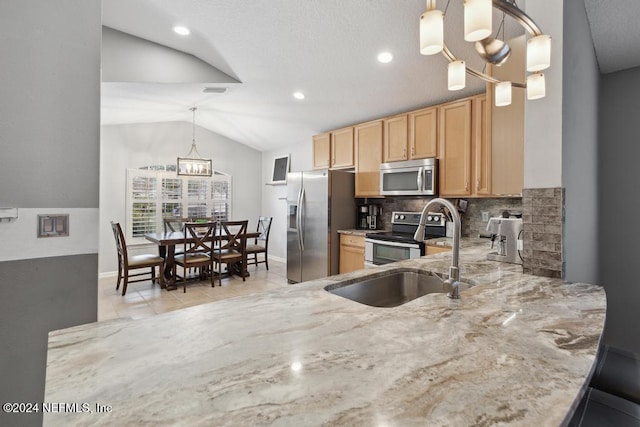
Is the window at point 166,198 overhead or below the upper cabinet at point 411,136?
below

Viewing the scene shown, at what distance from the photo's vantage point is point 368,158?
4145 mm

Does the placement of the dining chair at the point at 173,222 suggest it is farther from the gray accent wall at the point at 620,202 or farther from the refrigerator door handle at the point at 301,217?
the gray accent wall at the point at 620,202

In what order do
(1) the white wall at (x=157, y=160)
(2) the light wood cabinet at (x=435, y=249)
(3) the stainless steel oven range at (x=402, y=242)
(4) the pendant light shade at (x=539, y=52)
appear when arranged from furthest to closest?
(1) the white wall at (x=157, y=160) → (3) the stainless steel oven range at (x=402, y=242) → (2) the light wood cabinet at (x=435, y=249) → (4) the pendant light shade at (x=539, y=52)

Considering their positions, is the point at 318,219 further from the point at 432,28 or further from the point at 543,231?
the point at 432,28

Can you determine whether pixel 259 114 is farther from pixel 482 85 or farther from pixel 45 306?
pixel 45 306

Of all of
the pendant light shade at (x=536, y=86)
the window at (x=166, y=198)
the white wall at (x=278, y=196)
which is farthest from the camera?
the white wall at (x=278, y=196)

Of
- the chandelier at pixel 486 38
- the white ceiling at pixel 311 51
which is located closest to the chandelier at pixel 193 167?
the white ceiling at pixel 311 51

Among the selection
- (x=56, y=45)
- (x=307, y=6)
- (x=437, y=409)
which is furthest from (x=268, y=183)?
(x=437, y=409)

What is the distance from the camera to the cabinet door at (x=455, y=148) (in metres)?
3.12

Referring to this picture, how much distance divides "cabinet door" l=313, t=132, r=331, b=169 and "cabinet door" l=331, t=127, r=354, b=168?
0.32 ft

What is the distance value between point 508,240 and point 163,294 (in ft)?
13.4

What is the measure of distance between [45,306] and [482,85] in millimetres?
3701

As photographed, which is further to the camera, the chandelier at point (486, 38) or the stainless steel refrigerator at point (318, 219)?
the stainless steel refrigerator at point (318, 219)

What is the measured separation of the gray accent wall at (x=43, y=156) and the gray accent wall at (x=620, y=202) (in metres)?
4.06
